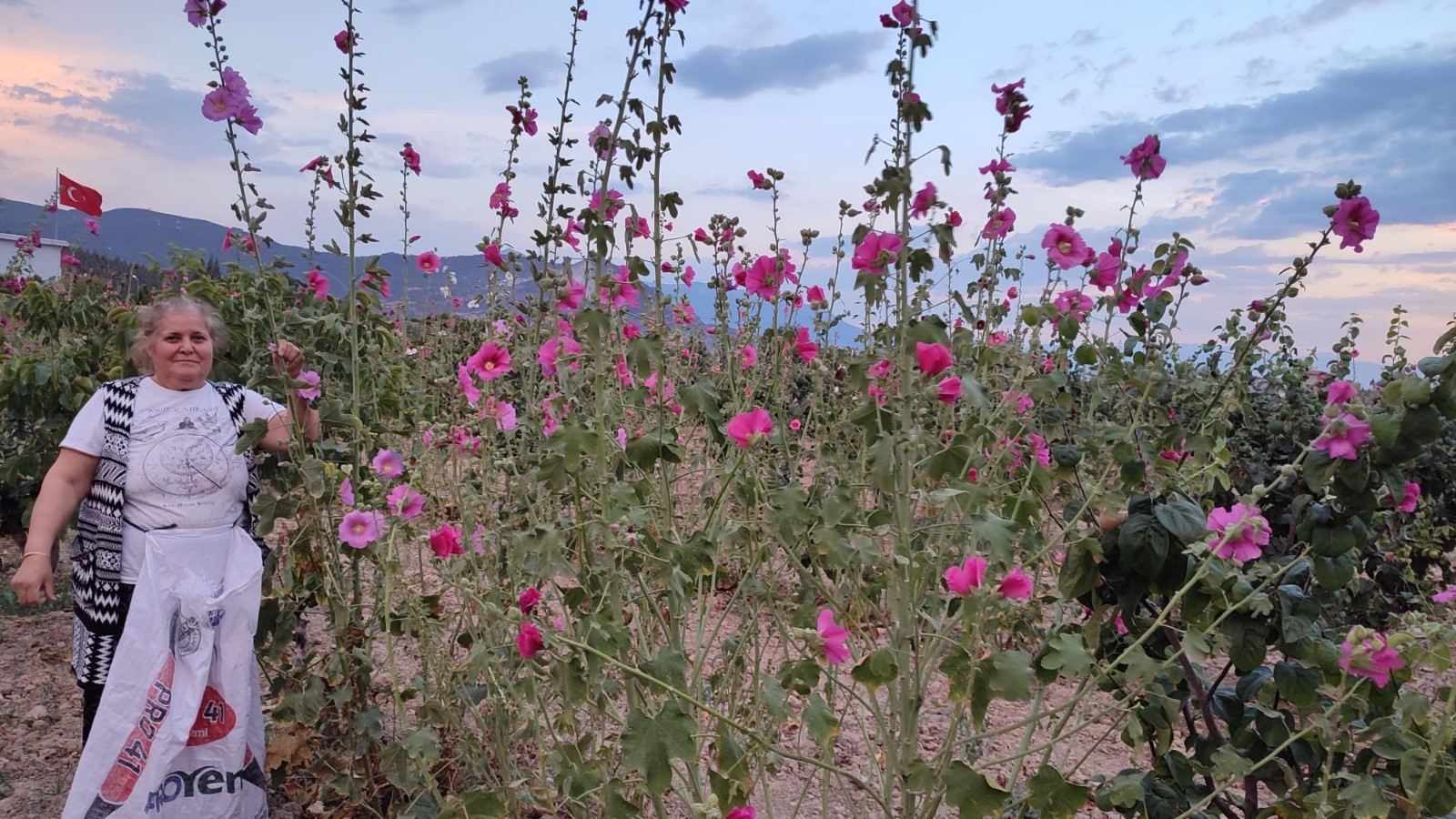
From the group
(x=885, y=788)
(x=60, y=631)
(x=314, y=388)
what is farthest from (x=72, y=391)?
(x=885, y=788)

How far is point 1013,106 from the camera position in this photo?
5.81ft

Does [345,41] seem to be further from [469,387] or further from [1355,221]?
[1355,221]

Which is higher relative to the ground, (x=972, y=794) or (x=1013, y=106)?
(x=1013, y=106)

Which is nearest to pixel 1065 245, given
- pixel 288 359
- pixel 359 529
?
pixel 359 529

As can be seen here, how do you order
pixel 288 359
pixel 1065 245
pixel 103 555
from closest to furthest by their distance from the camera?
pixel 1065 245
pixel 288 359
pixel 103 555

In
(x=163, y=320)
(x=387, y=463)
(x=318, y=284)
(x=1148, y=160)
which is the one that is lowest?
(x=387, y=463)

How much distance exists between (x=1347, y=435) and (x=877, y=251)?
2.68ft

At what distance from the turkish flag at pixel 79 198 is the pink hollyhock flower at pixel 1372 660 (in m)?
6.58

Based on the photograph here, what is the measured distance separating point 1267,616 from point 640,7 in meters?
1.60

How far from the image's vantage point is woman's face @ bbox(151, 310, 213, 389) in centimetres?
237

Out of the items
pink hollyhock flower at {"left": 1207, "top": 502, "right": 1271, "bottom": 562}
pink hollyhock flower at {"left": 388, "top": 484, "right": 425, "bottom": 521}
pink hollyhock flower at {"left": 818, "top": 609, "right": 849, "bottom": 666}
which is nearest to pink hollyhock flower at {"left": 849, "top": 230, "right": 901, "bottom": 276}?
pink hollyhock flower at {"left": 818, "top": 609, "right": 849, "bottom": 666}

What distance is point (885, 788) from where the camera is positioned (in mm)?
1600

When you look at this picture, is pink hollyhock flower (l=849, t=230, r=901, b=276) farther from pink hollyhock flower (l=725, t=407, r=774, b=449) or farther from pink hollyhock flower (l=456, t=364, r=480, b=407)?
pink hollyhock flower (l=456, t=364, r=480, b=407)

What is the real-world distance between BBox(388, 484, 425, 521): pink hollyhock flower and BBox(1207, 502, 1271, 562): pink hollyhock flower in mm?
1563
